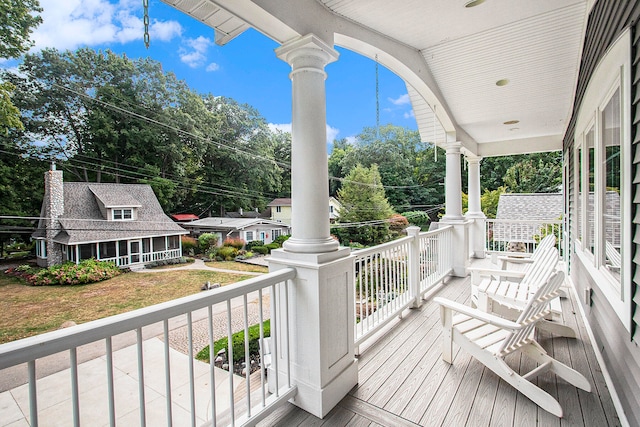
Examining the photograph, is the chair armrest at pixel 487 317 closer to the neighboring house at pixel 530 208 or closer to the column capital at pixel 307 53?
the column capital at pixel 307 53

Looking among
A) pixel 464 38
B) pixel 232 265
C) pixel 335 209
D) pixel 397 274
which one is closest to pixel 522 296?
pixel 397 274

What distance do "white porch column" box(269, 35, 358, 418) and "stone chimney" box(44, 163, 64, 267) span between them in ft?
9.21

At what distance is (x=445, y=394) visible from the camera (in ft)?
6.61

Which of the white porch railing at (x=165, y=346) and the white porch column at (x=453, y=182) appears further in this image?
the white porch column at (x=453, y=182)

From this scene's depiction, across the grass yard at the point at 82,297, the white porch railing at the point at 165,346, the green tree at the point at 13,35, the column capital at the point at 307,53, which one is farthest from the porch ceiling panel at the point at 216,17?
the grass yard at the point at 82,297

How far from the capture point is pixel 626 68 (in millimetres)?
1438

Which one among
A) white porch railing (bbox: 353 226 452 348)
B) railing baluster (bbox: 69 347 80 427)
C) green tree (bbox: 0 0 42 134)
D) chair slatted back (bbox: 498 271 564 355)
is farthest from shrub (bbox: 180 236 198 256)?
chair slatted back (bbox: 498 271 564 355)

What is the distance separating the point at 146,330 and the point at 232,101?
5141 mm

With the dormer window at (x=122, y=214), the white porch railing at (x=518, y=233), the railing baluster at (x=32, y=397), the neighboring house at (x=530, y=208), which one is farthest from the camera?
the neighboring house at (x=530, y=208)

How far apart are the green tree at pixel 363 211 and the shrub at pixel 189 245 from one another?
13.1m

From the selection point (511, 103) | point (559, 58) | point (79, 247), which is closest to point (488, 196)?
point (511, 103)

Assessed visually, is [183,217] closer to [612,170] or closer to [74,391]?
[74,391]

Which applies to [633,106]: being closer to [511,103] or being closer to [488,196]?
[511,103]

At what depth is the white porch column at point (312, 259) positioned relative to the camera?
1854mm
